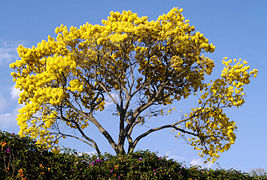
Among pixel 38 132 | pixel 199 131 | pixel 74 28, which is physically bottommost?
pixel 199 131

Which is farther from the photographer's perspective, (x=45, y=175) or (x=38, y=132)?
→ (x=38, y=132)

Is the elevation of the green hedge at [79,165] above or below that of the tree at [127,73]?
below

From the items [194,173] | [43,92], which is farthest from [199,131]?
[43,92]

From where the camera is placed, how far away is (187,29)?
41.9 ft

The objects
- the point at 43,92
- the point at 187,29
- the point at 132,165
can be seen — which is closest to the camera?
the point at 132,165

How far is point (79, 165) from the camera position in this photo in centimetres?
812

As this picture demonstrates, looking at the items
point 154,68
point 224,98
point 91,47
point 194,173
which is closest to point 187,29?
point 154,68

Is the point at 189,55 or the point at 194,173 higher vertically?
the point at 189,55

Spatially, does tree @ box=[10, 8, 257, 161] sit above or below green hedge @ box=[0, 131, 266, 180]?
above

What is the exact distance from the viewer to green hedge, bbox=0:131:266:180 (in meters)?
7.34

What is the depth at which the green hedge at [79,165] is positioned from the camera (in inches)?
289

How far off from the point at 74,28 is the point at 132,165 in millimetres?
6958

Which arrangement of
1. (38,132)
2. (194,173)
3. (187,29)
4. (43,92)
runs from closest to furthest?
(194,173), (43,92), (187,29), (38,132)

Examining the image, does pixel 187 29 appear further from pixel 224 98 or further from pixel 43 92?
pixel 43 92
